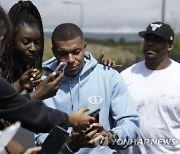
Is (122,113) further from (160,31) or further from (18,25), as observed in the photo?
(160,31)

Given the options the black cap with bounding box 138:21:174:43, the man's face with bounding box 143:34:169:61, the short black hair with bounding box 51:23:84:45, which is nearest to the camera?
the short black hair with bounding box 51:23:84:45

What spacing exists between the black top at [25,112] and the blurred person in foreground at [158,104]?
7.45ft

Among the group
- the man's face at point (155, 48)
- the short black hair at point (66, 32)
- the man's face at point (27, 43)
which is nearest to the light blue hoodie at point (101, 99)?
the short black hair at point (66, 32)

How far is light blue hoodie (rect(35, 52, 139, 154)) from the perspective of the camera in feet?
14.5

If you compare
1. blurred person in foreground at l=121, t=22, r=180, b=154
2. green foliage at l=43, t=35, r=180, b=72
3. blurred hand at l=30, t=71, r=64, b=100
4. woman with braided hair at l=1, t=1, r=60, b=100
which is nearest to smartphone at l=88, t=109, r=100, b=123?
blurred hand at l=30, t=71, r=64, b=100

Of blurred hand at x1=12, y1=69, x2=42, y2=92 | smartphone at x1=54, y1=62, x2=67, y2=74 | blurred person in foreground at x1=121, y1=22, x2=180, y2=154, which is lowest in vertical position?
blurred person in foreground at x1=121, y1=22, x2=180, y2=154

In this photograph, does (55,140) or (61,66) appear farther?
(61,66)

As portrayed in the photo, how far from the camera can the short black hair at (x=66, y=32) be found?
461 centimetres

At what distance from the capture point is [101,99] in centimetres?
445

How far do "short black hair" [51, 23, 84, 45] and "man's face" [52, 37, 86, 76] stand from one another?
1.4 inches

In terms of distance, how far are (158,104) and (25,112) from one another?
2.52 metres

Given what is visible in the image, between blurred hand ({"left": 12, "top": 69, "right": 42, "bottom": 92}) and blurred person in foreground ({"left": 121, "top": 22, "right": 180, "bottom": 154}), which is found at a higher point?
blurred hand ({"left": 12, "top": 69, "right": 42, "bottom": 92})
